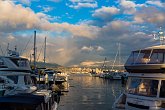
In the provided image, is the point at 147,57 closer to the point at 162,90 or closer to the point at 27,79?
the point at 162,90

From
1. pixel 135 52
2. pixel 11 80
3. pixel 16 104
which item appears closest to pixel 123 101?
pixel 135 52

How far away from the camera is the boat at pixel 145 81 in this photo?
1945 cm

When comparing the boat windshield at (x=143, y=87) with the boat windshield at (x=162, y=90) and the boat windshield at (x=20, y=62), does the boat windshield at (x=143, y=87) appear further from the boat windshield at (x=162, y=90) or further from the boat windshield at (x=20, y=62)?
the boat windshield at (x=20, y=62)

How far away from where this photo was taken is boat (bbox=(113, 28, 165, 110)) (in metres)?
19.5

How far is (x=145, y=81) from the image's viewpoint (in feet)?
67.9

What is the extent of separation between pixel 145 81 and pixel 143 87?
38 cm

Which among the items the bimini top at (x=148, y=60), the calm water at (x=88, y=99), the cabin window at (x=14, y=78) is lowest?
the calm water at (x=88, y=99)

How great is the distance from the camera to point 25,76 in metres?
33.2

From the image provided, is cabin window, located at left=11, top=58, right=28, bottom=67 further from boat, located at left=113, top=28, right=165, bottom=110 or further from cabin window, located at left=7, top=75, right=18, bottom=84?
boat, located at left=113, top=28, right=165, bottom=110

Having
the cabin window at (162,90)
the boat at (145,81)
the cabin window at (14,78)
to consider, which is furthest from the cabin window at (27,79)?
the cabin window at (162,90)

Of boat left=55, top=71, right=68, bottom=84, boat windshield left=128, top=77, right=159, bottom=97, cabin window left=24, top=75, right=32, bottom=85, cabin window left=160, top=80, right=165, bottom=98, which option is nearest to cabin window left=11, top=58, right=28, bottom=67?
cabin window left=24, top=75, right=32, bottom=85

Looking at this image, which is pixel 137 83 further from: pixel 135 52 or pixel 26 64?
pixel 26 64

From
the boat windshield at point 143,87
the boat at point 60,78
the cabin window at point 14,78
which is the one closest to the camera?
the boat windshield at point 143,87

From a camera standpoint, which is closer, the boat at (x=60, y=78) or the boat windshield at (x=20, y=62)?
the boat windshield at (x=20, y=62)
